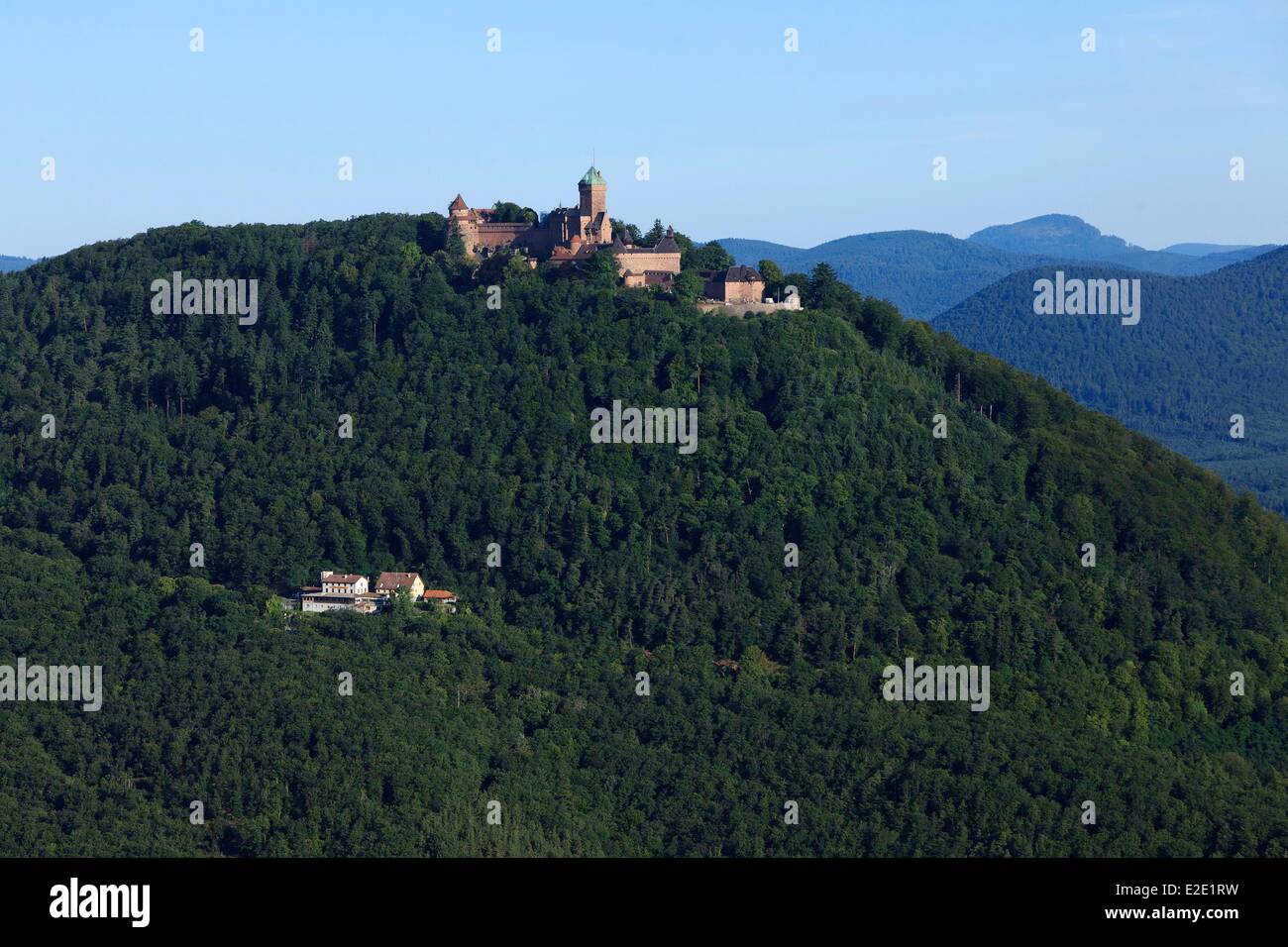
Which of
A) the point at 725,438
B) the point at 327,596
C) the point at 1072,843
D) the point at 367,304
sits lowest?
the point at 1072,843

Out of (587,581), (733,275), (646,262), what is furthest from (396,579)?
(733,275)

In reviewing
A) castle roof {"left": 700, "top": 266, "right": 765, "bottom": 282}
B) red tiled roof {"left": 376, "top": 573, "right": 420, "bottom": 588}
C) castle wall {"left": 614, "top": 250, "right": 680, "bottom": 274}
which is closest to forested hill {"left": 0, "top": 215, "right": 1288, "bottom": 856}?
castle wall {"left": 614, "top": 250, "right": 680, "bottom": 274}

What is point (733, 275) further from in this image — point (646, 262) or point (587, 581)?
point (587, 581)

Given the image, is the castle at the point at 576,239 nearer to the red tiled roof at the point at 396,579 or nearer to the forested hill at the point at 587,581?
the forested hill at the point at 587,581

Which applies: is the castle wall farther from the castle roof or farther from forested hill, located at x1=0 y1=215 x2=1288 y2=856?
the castle roof

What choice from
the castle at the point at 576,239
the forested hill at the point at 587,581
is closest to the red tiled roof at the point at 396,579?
the forested hill at the point at 587,581

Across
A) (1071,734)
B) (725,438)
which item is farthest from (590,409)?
(1071,734)

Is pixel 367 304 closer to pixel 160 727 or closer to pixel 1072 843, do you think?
pixel 160 727
